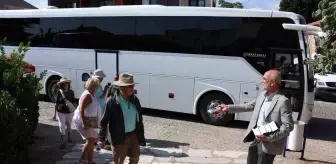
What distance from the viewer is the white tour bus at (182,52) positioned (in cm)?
962

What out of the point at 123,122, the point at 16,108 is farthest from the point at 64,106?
the point at 123,122

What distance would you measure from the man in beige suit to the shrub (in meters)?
3.36

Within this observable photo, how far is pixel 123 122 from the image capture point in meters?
5.18

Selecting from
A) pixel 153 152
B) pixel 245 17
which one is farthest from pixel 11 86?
pixel 245 17

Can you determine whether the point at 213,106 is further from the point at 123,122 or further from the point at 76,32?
the point at 123,122

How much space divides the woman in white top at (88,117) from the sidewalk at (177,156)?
868 mm

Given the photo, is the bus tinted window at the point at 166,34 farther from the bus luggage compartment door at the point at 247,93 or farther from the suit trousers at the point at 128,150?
the suit trousers at the point at 128,150

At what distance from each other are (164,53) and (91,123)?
5.32 metres

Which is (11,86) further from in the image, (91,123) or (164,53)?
(164,53)

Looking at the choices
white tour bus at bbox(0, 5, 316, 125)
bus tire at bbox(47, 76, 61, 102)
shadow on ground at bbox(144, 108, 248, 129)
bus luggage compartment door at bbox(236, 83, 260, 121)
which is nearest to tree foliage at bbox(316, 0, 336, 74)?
white tour bus at bbox(0, 5, 316, 125)

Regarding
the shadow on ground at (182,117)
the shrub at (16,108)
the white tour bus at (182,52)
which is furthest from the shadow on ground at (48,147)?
the shadow on ground at (182,117)

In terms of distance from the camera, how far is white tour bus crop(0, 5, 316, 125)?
9625 mm

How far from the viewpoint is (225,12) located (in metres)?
10.4

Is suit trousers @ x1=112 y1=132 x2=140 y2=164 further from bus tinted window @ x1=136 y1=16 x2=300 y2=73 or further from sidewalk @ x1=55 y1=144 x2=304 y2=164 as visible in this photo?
bus tinted window @ x1=136 y1=16 x2=300 y2=73
